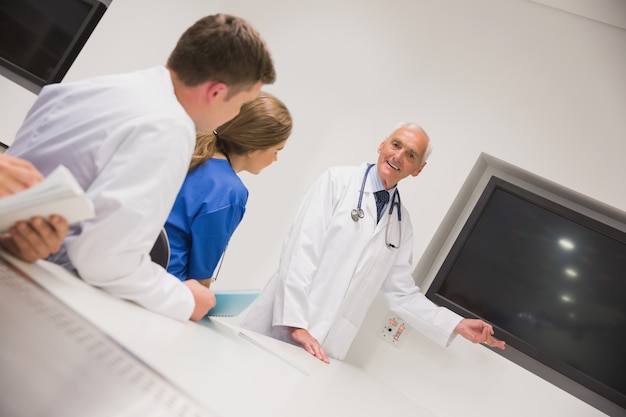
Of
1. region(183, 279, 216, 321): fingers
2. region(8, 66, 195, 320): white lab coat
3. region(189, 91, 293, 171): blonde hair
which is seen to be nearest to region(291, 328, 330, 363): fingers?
region(189, 91, 293, 171): blonde hair

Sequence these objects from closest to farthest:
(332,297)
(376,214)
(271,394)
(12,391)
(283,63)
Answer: (12,391) < (271,394) < (332,297) < (376,214) < (283,63)

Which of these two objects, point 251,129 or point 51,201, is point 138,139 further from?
point 251,129

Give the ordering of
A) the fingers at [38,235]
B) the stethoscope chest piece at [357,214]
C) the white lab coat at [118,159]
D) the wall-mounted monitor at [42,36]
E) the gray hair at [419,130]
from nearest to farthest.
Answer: the fingers at [38,235] → the white lab coat at [118,159] → the stethoscope chest piece at [357,214] → the gray hair at [419,130] → the wall-mounted monitor at [42,36]

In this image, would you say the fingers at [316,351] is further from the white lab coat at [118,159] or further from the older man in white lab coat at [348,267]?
the white lab coat at [118,159]

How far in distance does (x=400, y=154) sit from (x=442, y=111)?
533 millimetres

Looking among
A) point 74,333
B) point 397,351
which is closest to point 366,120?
point 397,351

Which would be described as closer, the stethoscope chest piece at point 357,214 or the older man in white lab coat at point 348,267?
the older man in white lab coat at point 348,267

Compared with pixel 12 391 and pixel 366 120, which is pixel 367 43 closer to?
pixel 366 120

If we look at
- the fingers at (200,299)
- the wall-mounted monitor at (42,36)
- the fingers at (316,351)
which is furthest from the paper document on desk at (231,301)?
the wall-mounted monitor at (42,36)

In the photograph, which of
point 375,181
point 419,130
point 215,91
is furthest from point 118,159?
point 419,130

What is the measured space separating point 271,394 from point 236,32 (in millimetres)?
665

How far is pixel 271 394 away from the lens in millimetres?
992

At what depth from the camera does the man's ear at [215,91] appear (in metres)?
1.03

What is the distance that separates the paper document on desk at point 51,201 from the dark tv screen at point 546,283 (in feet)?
7.59
